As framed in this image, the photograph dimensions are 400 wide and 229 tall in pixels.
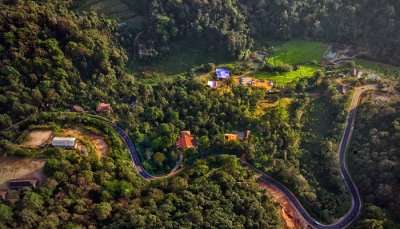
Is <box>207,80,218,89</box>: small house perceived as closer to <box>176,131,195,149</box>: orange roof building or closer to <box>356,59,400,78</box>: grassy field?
<box>176,131,195,149</box>: orange roof building

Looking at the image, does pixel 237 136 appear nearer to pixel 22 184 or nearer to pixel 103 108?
pixel 103 108

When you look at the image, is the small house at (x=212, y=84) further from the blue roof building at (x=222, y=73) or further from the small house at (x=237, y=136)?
the small house at (x=237, y=136)

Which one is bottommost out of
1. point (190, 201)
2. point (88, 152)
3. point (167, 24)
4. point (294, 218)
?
point (294, 218)

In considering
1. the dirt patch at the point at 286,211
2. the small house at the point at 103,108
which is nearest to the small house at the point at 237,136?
the dirt patch at the point at 286,211

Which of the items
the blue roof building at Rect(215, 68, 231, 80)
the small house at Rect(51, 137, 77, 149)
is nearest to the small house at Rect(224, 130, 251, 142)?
the blue roof building at Rect(215, 68, 231, 80)

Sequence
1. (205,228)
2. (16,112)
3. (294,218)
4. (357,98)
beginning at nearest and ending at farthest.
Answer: (205,228) < (294,218) < (16,112) < (357,98)

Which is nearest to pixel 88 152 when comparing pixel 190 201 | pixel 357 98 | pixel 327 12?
pixel 190 201

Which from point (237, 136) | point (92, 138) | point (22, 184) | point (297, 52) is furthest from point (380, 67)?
point (22, 184)

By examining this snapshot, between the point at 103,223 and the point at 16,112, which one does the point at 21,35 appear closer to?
the point at 16,112
